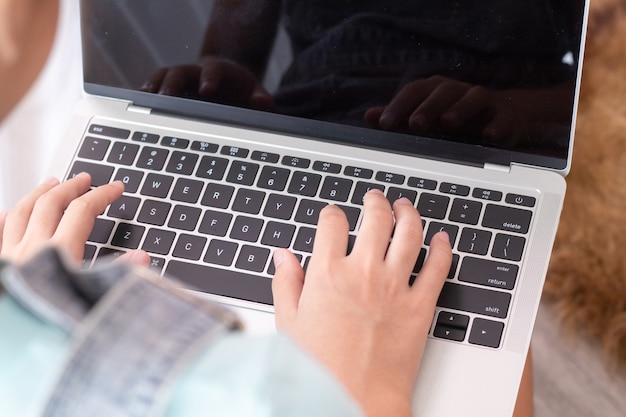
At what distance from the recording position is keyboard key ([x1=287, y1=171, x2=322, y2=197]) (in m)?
0.56

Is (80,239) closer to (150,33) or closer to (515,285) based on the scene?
(150,33)

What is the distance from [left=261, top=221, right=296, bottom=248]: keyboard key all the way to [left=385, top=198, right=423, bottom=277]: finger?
0.08 metres

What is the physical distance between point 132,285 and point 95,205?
0.30 m

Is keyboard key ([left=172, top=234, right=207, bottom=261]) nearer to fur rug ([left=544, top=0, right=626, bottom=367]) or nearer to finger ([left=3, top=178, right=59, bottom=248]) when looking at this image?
finger ([left=3, top=178, right=59, bottom=248])

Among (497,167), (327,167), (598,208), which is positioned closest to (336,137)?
(327,167)

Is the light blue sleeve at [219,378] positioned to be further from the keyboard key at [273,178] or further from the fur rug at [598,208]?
the fur rug at [598,208]

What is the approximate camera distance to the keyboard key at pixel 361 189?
0.55m

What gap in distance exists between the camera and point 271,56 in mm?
552

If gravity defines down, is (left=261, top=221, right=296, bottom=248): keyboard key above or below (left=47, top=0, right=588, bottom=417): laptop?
below

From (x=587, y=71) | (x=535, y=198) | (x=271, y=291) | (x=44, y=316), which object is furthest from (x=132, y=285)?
(x=587, y=71)

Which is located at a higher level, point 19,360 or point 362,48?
point 362,48

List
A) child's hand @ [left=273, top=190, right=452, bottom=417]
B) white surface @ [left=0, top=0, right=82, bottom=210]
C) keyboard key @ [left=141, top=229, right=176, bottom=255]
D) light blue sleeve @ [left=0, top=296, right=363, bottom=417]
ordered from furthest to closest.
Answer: white surface @ [left=0, top=0, right=82, bottom=210] < keyboard key @ [left=141, top=229, right=176, bottom=255] < child's hand @ [left=273, top=190, right=452, bottom=417] < light blue sleeve @ [left=0, top=296, right=363, bottom=417]

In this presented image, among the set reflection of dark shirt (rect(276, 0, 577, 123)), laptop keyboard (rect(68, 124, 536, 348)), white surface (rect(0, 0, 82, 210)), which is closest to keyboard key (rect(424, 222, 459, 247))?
laptop keyboard (rect(68, 124, 536, 348))

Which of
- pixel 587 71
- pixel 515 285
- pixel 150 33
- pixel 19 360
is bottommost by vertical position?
pixel 19 360
